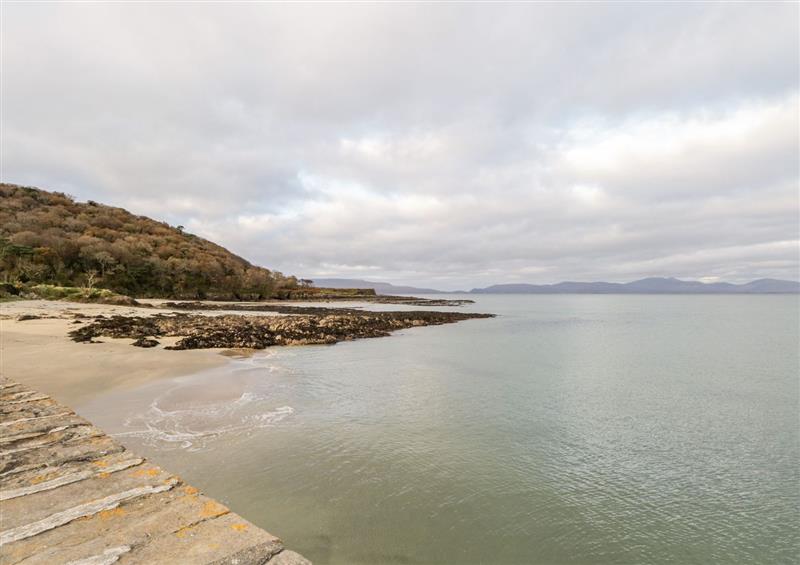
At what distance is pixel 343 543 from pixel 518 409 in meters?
10.3

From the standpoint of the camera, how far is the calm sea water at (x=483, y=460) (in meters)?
6.87

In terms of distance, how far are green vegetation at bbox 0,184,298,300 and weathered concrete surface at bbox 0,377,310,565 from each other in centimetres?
5782

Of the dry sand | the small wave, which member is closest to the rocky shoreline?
the dry sand

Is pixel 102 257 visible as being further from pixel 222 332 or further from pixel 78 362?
pixel 78 362

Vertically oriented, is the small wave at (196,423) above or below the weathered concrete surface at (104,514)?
below

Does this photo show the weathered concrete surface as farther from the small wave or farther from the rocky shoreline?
the rocky shoreline

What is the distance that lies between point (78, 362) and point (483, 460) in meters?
17.7

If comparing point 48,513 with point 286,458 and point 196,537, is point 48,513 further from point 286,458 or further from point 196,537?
point 286,458

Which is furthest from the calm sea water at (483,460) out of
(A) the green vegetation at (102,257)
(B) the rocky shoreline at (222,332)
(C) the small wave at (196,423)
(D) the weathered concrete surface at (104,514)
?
(A) the green vegetation at (102,257)

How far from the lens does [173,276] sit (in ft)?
298

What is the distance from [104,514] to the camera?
3.10 m

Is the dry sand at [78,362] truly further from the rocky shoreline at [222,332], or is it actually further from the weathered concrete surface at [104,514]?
the weathered concrete surface at [104,514]

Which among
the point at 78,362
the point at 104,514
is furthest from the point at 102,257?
the point at 104,514

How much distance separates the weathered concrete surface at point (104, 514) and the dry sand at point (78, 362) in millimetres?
10806
